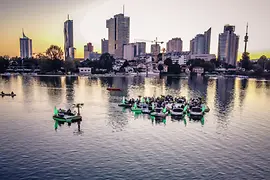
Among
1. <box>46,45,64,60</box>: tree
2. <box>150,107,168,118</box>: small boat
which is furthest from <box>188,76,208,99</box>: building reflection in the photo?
<box>46,45,64,60</box>: tree

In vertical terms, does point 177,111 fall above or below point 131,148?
above

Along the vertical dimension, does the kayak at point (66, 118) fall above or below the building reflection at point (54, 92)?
below

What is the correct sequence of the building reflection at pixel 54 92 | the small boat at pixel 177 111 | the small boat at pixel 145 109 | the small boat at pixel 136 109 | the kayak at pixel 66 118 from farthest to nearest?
the building reflection at pixel 54 92 < the small boat at pixel 136 109 < the small boat at pixel 145 109 < the small boat at pixel 177 111 < the kayak at pixel 66 118

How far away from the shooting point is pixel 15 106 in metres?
58.7

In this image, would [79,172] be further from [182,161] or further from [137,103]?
[137,103]

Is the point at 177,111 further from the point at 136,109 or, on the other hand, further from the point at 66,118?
the point at 66,118

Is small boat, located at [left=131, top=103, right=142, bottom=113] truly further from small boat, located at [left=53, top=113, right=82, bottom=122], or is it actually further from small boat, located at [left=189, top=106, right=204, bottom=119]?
small boat, located at [left=53, top=113, right=82, bottom=122]

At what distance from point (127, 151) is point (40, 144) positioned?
12.9 metres

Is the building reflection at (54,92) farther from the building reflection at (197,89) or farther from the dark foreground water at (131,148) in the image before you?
the building reflection at (197,89)

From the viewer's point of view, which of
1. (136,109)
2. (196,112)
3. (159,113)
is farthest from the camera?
(136,109)

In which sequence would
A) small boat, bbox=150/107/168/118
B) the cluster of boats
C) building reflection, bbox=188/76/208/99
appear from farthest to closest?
building reflection, bbox=188/76/208/99 < the cluster of boats < small boat, bbox=150/107/168/118

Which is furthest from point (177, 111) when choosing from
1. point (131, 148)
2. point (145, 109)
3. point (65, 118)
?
point (65, 118)

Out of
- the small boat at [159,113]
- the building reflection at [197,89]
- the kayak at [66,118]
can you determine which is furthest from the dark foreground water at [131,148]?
the building reflection at [197,89]

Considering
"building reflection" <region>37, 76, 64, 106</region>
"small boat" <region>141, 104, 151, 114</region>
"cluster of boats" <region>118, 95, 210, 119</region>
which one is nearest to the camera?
"cluster of boats" <region>118, 95, 210, 119</region>
